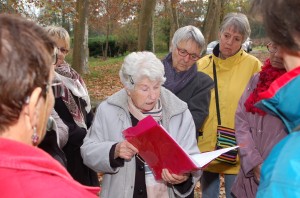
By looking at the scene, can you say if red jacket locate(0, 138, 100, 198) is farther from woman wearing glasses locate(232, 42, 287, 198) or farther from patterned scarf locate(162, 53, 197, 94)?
patterned scarf locate(162, 53, 197, 94)

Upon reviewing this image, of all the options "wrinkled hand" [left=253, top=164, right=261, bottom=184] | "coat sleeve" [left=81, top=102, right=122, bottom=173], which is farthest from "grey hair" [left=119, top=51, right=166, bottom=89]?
"wrinkled hand" [left=253, top=164, right=261, bottom=184]

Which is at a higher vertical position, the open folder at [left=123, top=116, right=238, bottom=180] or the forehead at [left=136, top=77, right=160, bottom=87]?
the forehead at [left=136, top=77, right=160, bottom=87]

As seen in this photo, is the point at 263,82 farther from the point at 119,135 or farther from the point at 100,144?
the point at 100,144

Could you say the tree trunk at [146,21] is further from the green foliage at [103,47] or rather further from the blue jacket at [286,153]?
the green foliage at [103,47]

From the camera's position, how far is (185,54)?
3551 mm

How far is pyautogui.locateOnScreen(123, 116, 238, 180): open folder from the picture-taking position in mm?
2213

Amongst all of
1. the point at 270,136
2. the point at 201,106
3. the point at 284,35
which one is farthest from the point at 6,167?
the point at 201,106

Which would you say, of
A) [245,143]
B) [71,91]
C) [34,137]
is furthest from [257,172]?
[34,137]

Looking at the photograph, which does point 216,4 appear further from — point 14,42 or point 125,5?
point 125,5

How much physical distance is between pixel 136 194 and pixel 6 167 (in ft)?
5.54

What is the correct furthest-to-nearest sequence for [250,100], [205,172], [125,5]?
1. [125,5]
2. [205,172]
3. [250,100]

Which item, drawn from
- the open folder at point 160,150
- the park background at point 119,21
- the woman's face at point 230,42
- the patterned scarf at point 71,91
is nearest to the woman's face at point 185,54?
the woman's face at point 230,42

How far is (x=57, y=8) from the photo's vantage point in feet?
50.8

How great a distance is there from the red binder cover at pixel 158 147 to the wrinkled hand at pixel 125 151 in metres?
0.10
